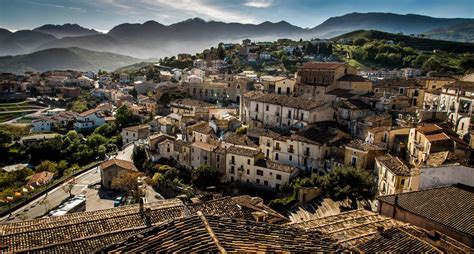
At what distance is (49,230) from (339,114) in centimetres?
3073

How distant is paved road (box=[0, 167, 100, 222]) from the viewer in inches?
1187

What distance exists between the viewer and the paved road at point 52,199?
3014cm

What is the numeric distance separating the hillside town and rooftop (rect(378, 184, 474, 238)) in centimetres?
6

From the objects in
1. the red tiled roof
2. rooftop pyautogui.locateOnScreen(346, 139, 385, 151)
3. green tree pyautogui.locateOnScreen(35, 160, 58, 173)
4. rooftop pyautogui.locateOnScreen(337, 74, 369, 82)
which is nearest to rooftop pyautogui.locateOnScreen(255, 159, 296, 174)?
rooftop pyautogui.locateOnScreen(346, 139, 385, 151)

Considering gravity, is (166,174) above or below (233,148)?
below

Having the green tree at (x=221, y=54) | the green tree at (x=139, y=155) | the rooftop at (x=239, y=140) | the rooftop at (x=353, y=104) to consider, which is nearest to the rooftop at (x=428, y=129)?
the rooftop at (x=353, y=104)

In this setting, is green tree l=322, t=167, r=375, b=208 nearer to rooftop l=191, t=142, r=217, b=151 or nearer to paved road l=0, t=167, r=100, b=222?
rooftop l=191, t=142, r=217, b=151

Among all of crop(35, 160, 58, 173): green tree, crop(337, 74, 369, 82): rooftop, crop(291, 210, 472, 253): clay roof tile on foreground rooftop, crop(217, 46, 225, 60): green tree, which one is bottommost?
crop(35, 160, 58, 173): green tree

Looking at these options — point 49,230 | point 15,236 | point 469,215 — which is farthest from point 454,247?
point 15,236

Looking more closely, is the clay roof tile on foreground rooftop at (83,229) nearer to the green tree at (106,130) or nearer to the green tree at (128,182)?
the green tree at (128,182)

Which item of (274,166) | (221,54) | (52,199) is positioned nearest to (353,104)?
(274,166)

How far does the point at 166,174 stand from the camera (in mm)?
36375

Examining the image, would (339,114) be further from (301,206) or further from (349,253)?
(349,253)

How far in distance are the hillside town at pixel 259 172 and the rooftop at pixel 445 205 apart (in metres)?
0.06
